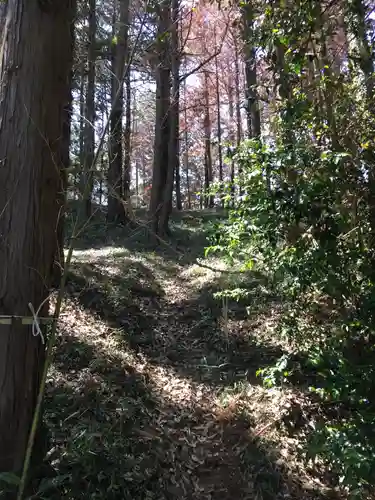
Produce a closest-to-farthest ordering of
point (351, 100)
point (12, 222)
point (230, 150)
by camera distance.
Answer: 1. point (12, 222)
2. point (351, 100)
3. point (230, 150)

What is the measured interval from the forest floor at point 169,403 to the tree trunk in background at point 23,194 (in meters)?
0.74

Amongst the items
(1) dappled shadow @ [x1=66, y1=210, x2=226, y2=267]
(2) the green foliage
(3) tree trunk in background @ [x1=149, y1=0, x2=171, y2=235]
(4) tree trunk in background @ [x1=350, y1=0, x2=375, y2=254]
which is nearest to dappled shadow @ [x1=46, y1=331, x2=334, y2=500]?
(2) the green foliage

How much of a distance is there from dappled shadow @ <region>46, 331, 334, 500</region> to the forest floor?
1cm

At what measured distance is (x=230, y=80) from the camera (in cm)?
2461

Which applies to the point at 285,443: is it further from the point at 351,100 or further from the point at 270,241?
the point at 351,100

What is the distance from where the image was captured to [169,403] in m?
5.54

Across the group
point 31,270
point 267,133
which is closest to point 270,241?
point 267,133

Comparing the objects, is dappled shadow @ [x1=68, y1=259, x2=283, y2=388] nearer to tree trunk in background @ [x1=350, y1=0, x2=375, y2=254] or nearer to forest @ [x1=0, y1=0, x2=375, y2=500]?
forest @ [x1=0, y1=0, x2=375, y2=500]

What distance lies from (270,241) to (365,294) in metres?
0.81

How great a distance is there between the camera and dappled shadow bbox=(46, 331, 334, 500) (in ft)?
13.1

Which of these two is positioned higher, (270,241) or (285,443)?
(270,241)

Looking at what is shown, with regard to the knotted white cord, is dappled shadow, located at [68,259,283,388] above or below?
below

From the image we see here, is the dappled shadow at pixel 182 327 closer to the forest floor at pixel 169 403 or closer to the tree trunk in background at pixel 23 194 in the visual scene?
the forest floor at pixel 169 403

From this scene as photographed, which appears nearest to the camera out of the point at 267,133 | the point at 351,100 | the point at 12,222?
the point at 12,222
